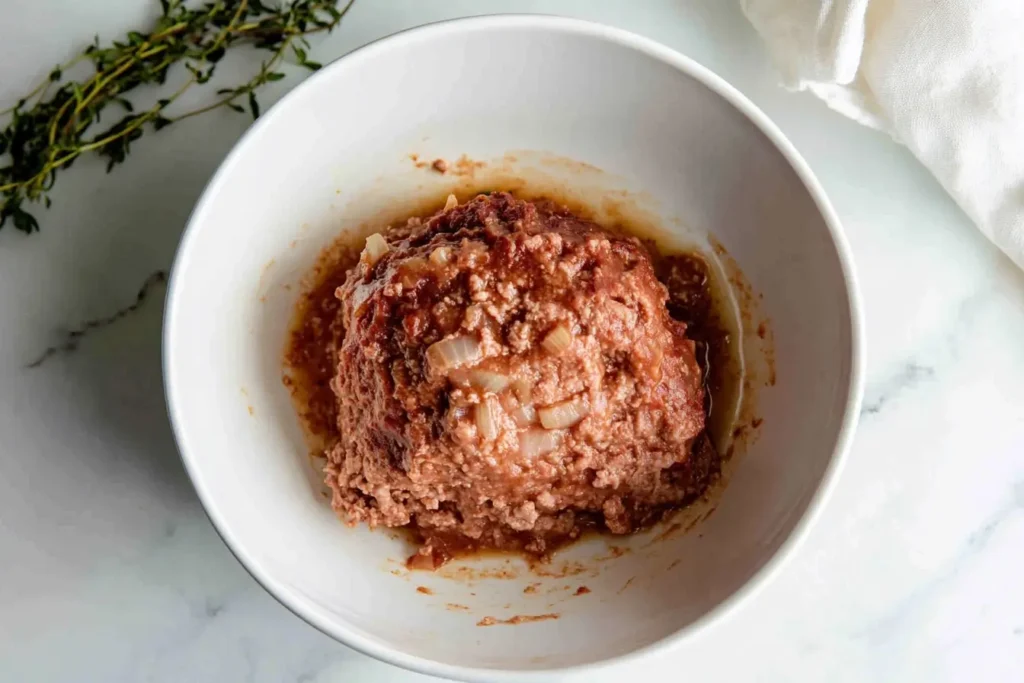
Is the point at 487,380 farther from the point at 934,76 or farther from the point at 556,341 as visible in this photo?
the point at 934,76

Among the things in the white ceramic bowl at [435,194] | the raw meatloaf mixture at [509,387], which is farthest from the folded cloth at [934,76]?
the raw meatloaf mixture at [509,387]

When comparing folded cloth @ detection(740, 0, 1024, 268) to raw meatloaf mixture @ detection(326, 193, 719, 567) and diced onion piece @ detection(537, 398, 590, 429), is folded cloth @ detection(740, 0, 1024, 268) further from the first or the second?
diced onion piece @ detection(537, 398, 590, 429)

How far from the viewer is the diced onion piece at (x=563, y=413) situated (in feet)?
7.29

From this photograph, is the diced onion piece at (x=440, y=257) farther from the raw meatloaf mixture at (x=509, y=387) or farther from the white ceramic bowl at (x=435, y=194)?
the white ceramic bowl at (x=435, y=194)

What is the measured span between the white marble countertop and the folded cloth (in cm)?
12

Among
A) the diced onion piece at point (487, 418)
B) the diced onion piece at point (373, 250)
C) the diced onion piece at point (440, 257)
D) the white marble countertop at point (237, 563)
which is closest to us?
the diced onion piece at point (487, 418)

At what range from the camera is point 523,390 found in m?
2.19

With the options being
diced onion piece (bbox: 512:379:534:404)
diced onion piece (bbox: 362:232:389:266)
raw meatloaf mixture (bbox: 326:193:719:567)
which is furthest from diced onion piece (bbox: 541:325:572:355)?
diced onion piece (bbox: 362:232:389:266)

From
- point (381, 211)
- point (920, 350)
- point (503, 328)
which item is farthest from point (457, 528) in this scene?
point (920, 350)

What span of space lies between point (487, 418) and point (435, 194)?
0.99 m

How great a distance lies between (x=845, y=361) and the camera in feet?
7.61

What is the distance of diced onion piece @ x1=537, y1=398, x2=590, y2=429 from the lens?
2221mm

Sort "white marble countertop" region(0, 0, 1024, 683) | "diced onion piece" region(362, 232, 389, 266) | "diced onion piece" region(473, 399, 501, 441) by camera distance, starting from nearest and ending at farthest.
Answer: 1. "diced onion piece" region(473, 399, 501, 441)
2. "diced onion piece" region(362, 232, 389, 266)
3. "white marble countertop" region(0, 0, 1024, 683)

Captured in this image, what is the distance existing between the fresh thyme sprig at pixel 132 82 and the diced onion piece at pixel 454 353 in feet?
3.64
